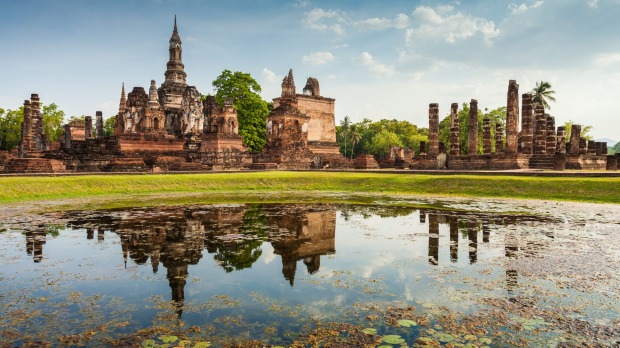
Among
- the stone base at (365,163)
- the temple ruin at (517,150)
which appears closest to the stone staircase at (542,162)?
the temple ruin at (517,150)

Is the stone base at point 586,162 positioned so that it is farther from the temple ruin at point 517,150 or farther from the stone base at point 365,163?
the stone base at point 365,163

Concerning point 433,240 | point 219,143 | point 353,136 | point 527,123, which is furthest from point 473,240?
point 353,136

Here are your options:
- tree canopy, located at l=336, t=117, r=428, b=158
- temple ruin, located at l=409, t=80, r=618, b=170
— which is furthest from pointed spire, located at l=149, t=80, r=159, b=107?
tree canopy, located at l=336, t=117, r=428, b=158

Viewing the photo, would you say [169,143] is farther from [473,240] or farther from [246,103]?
[473,240]

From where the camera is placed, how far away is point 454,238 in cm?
955

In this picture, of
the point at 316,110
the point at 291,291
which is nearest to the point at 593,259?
the point at 291,291

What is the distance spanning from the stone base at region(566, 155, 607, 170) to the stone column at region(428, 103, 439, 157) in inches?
366

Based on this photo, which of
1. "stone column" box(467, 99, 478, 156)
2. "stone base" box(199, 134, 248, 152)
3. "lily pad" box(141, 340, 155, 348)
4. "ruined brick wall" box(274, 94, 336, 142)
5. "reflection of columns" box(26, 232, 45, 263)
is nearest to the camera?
"lily pad" box(141, 340, 155, 348)

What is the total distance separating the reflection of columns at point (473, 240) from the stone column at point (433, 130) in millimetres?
24236

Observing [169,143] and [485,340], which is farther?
[169,143]

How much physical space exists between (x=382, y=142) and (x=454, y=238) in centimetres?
7196

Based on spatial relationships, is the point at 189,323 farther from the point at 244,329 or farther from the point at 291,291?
the point at 291,291

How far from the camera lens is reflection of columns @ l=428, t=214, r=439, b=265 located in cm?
780

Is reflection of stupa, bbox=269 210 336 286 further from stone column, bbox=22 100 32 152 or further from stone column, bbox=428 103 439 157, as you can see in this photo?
stone column, bbox=22 100 32 152
